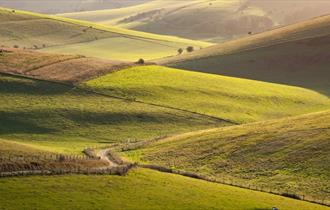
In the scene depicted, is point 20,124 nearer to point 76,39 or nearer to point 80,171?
point 80,171

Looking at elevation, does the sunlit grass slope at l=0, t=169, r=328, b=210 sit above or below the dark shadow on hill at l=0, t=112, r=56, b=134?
below

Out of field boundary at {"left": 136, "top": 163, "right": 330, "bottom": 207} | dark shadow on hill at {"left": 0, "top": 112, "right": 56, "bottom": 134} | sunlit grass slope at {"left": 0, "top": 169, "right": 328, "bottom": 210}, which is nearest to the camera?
sunlit grass slope at {"left": 0, "top": 169, "right": 328, "bottom": 210}

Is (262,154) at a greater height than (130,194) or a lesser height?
greater

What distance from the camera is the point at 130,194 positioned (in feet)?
128

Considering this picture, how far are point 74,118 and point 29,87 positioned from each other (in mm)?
11245

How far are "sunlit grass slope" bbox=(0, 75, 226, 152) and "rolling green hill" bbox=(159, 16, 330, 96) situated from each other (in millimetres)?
36165

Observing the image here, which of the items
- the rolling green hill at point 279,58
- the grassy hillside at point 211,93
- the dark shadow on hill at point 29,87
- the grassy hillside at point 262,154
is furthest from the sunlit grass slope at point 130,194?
the rolling green hill at point 279,58

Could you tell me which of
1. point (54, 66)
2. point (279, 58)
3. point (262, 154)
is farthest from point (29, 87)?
point (279, 58)

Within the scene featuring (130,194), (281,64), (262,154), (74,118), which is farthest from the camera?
(281,64)

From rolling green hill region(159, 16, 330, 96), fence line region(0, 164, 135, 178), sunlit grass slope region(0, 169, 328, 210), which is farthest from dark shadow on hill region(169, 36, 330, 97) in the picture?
fence line region(0, 164, 135, 178)

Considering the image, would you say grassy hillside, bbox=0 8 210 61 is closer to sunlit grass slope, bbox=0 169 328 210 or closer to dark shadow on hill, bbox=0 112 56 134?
dark shadow on hill, bbox=0 112 56 134

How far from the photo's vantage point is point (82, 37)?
589 ft

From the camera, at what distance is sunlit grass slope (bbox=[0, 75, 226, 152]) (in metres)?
65.7

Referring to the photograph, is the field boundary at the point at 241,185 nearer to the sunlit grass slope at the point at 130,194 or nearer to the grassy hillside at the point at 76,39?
the sunlit grass slope at the point at 130,194
